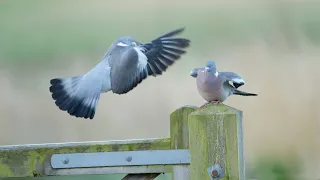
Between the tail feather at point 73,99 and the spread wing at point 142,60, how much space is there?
0.37 ft

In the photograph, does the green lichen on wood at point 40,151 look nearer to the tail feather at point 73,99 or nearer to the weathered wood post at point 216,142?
the weathered wood post at point 216,142

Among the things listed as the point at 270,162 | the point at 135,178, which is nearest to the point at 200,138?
the point at 135,178

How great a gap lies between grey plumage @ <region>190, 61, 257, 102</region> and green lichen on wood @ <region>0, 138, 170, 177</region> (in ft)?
1.21

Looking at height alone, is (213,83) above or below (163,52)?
below

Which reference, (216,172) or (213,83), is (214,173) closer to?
(216,172)

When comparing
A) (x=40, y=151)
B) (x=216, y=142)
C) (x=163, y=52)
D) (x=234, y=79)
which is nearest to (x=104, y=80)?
(x=163, y=52)

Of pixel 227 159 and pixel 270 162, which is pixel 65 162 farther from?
pixel 270 162

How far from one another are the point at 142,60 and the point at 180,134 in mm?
858

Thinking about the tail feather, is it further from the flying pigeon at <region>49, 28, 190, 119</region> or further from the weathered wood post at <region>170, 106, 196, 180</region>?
the weathered wood post at <region>170, 106, 196, 180</region>

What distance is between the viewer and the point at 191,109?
1.92 meters

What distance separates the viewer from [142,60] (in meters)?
2.72

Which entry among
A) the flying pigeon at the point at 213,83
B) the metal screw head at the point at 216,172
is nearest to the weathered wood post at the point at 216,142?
the metal screw head at the point at 216,172

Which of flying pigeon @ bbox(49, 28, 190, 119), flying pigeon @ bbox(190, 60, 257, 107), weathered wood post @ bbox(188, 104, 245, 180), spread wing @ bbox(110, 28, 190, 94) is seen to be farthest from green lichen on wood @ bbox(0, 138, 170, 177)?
spread wing @ bbox(110, 28, 190, 94)

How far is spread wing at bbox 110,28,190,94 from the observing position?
8.59ft
